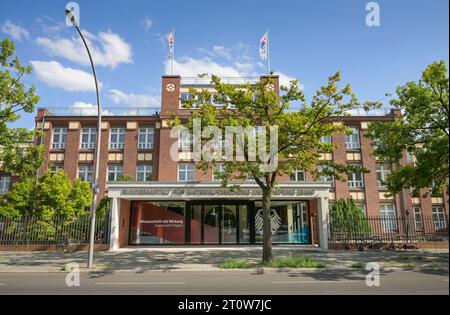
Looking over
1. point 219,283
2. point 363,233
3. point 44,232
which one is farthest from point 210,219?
point 219,283

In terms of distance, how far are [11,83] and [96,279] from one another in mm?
13557

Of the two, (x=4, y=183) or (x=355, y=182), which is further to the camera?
(x=4, y=183)

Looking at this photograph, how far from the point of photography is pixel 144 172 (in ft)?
107

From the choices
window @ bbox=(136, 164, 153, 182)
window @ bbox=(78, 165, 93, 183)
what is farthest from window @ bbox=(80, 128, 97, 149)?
window @ bbox=(136, 164, 153, 182)

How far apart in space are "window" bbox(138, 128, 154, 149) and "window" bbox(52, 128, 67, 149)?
8071mm

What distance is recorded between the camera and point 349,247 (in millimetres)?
20156

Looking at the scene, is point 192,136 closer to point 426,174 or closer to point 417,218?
point 426,174

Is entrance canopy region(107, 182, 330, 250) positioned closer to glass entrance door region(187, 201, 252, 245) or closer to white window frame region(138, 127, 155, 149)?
glass entrance door region(187, 201, 252, 245)

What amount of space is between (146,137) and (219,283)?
25917mm

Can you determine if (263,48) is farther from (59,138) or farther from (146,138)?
(59,138)

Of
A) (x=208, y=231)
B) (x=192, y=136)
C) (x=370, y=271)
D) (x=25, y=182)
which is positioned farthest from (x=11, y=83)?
(x=370, y=271)

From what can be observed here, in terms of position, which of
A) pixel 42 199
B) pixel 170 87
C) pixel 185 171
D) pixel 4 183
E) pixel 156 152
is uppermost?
pixel 170 87

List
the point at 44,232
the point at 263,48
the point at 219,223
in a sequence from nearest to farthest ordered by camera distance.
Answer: the point at 44,232
the point at 219,223
the point at 263,48
